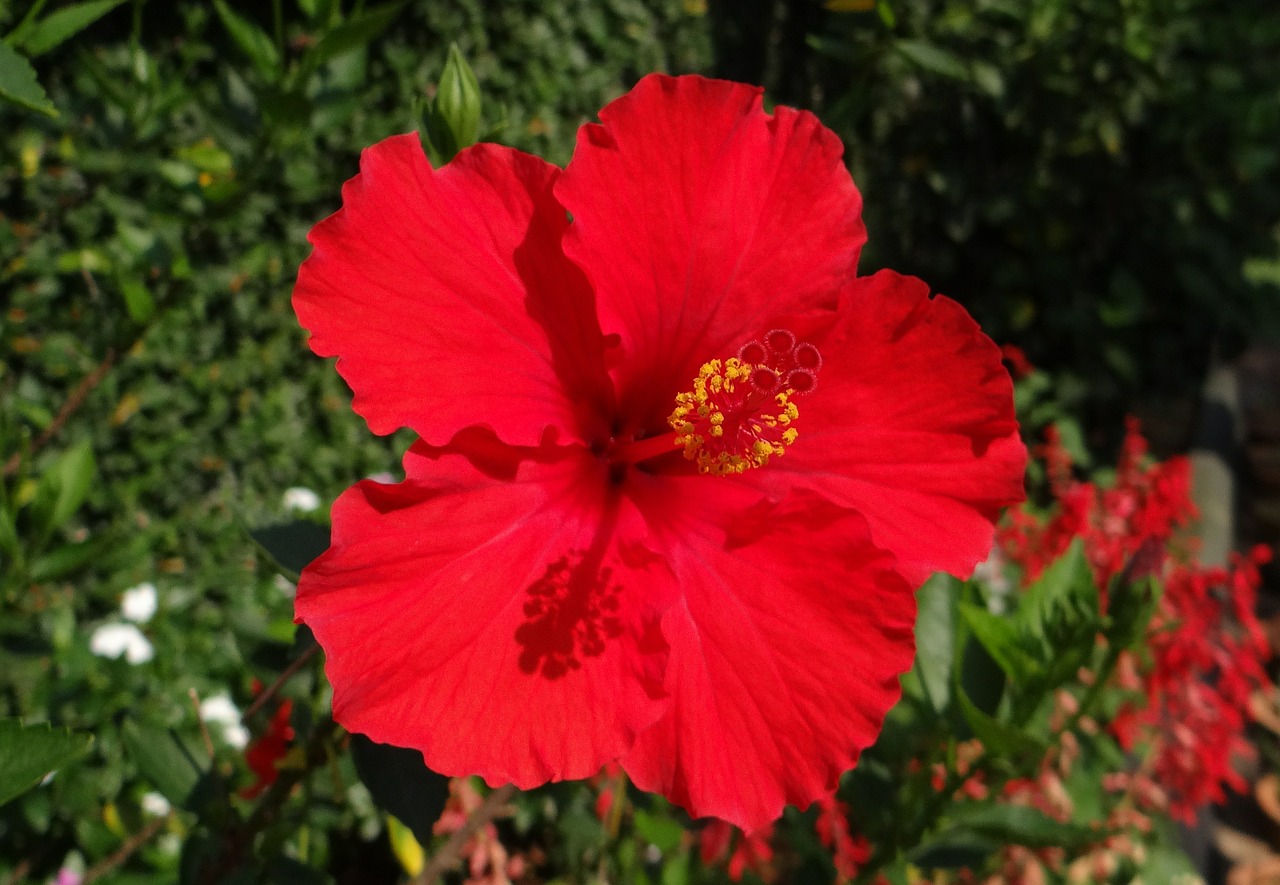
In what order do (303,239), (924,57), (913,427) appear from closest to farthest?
(913,427)
(924,57)
(303,239)

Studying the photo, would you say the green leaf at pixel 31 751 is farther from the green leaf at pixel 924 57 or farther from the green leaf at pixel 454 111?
the green leaf at pixel 924 57

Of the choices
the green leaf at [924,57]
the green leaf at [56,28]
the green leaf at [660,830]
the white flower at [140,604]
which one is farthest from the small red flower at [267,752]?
the green leaf at [924,57]

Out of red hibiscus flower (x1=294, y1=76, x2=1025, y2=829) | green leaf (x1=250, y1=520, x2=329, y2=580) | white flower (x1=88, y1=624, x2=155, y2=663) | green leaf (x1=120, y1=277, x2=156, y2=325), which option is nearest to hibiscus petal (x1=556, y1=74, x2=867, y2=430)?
red hibiscus flower (x1=294, y1=76, x2=1025, y2=829)

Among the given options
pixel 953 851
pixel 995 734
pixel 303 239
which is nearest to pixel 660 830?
pixel 953 851

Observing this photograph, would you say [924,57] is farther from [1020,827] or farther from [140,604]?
[140,604]

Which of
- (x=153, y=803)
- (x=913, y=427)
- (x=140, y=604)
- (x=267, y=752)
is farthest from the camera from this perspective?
(x=140, y=604)

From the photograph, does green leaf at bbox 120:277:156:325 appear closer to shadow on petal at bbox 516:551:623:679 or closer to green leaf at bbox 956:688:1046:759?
shadow on petal at bbox 516:551:623:679
